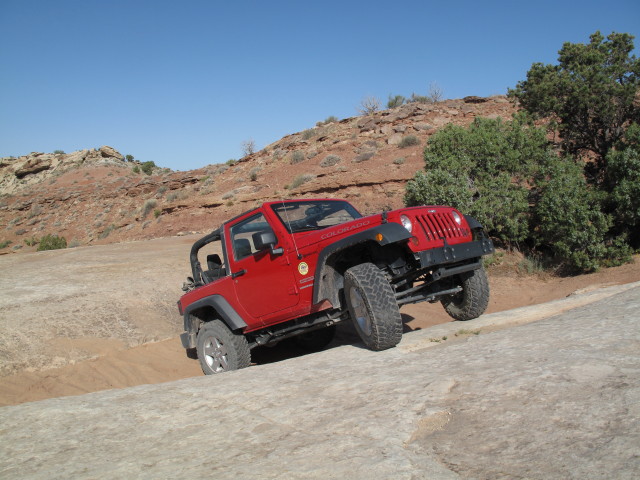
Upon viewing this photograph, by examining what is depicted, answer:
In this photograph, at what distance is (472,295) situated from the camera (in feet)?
20.1

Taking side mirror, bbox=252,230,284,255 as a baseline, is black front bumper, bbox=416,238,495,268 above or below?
below

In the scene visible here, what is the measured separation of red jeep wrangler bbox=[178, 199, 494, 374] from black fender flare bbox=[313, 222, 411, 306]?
0.03ft

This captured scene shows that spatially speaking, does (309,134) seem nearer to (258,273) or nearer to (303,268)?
(258,273)

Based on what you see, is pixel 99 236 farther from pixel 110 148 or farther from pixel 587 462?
pixel 587 462

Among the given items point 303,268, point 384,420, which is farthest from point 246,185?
point 384,420

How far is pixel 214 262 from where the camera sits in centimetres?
759

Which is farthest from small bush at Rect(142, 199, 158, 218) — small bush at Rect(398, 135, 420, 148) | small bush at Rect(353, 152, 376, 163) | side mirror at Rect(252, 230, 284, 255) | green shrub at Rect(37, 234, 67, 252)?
side mirror at Rect(252, 230, 284, 255)

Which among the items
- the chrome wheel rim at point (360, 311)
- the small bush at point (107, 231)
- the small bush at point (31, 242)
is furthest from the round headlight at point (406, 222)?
the small bush at point (31, 242)

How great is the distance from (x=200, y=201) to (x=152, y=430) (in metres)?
29.4

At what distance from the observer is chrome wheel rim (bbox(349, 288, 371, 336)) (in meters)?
4.97

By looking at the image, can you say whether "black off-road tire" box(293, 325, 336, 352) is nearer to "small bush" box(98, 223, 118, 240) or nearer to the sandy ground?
→ the sandy ground

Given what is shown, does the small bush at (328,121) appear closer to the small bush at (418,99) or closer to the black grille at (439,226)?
the small bush at (418,99)

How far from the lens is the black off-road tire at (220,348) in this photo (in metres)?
6.25

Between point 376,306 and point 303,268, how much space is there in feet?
3.43
